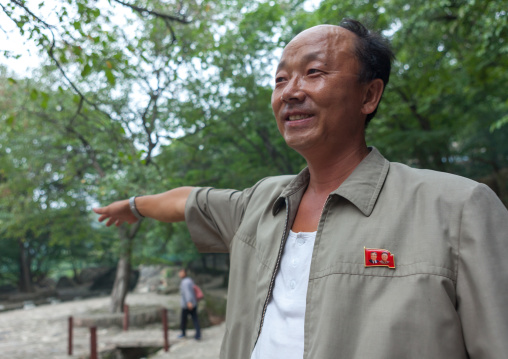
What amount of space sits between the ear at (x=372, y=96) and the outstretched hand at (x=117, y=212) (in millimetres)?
1347

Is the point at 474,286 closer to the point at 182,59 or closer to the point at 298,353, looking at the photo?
the point at 298,353

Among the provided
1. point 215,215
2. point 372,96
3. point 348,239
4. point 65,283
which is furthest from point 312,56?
point 65,283

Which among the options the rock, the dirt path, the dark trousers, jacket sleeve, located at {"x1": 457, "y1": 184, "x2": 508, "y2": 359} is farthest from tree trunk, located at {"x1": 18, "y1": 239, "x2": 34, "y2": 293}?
jacket sleeve, located at {"x1": 457, "y1": 184, "x2": 508, "y2": 359}

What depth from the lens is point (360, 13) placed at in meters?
10.9

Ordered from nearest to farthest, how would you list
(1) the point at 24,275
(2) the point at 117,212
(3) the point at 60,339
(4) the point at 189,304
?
(2) the point at 117,212
(4) the point at 189,304
(3) the point at 60,339
(1) the point at 24,275

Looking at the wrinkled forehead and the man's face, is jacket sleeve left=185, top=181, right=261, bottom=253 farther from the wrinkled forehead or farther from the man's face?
the wrinkled forehead

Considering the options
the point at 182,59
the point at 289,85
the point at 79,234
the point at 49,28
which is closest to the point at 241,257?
the point at 289,85

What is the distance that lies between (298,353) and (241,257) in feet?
1.59

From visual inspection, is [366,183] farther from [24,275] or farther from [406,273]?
[24,275]

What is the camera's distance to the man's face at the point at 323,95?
1610 millimetres

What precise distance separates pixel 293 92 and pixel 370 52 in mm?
340

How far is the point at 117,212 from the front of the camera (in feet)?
7.79

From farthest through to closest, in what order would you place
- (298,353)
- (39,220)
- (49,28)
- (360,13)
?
(39,220), (360,13), (49,28), (298,353)

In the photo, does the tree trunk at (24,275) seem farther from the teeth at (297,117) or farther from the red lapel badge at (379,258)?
the red lapel badge at (379,258)
